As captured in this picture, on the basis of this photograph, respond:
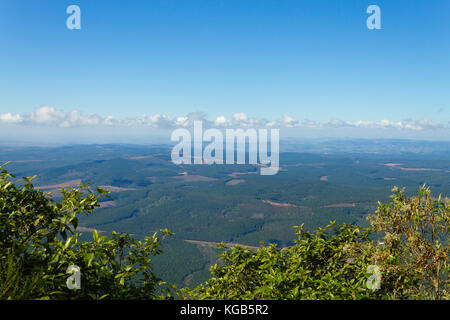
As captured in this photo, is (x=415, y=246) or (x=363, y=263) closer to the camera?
(x=415, y=246)

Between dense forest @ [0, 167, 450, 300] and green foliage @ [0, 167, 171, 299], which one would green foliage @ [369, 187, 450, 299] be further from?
green foliage @ [0, 167, 171, 299]

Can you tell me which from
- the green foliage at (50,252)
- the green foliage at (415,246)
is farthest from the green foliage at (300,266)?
the green foliage at (50,252)

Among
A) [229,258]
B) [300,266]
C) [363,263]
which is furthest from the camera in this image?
[229,258]

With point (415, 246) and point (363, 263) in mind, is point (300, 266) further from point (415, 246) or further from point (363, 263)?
point (415, 246)

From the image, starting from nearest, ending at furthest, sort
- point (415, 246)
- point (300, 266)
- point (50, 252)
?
1. point (50, 252)
2. point (415, 246)
3. point (300, 266)

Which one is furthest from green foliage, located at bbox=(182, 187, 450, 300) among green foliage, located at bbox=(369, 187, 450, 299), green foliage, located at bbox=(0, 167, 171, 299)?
green foliage, located at bbox=(0, 167, 171, 299)

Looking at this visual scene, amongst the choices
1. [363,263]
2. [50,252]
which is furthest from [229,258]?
[50,252]
